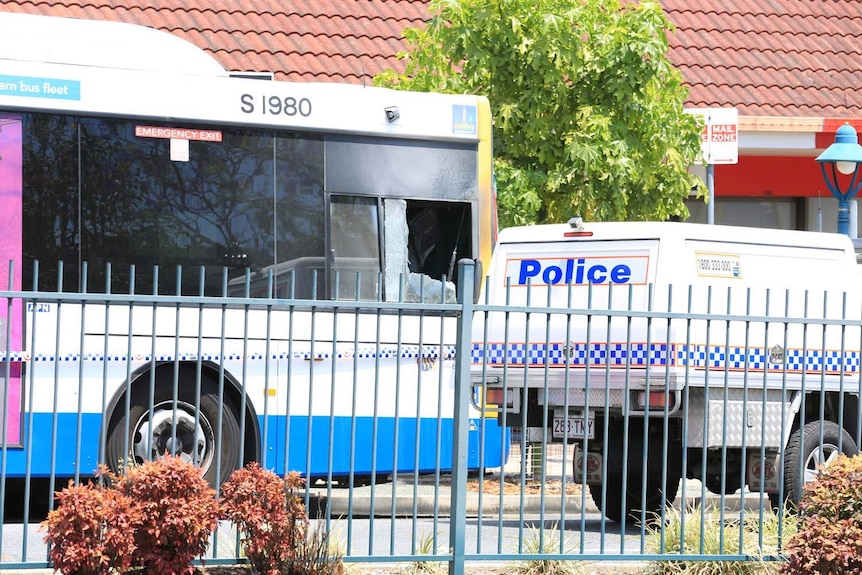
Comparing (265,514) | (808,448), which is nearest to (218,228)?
(265,514)

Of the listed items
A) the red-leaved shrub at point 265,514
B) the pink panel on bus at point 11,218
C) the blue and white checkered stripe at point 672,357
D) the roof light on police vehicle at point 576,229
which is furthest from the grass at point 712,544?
the pink panel on bus at point 11,218

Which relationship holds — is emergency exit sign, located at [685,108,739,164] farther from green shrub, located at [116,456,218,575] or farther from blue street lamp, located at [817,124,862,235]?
green shrub, located at [116,456,218,575]

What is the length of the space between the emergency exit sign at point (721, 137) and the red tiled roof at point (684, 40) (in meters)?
4.57

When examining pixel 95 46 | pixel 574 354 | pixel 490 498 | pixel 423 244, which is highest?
pixel 95 46

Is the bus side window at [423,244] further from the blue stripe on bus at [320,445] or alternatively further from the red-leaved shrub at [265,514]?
the red-leaved shrub at [265,514]

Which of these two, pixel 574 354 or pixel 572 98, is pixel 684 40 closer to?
pixel 572 98

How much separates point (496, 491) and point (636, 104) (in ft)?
12.8

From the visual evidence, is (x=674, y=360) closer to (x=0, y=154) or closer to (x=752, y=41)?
(x=0, y=154)

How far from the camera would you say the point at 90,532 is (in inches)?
263

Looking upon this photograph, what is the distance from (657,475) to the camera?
10750mm

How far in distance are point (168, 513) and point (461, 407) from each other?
5.51 ft

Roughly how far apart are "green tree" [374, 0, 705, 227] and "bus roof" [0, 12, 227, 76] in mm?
3222

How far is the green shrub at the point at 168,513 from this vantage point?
678 cm

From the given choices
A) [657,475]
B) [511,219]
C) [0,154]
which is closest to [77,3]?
[511,219]
